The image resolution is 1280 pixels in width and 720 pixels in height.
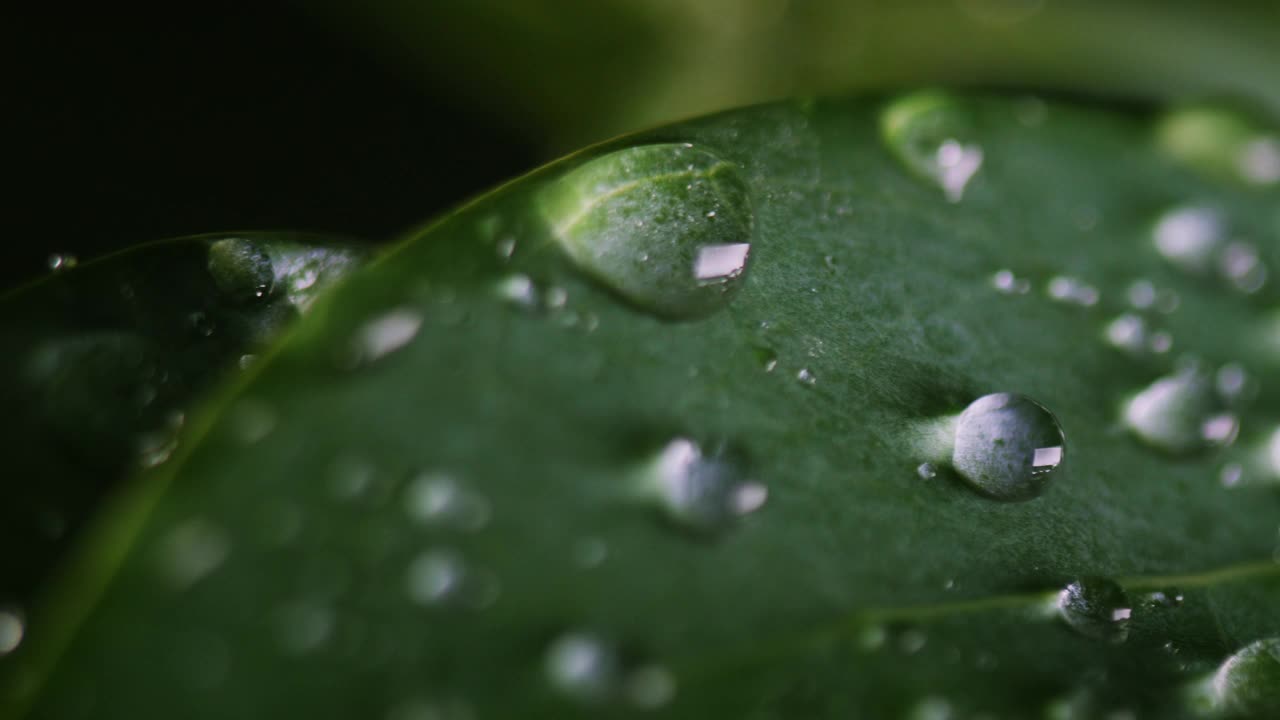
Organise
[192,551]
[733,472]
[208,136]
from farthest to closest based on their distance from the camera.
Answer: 1. [208,136]
2. [733,472]
3. [192,551]

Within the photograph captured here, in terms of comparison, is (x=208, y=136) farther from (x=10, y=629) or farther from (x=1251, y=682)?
(x=1251, y=682)

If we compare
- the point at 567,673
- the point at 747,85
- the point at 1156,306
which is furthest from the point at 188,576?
the point at 747,85

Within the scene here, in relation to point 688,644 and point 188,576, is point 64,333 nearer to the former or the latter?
point 188,576

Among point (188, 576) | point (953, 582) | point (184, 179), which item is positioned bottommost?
point (953, 582)

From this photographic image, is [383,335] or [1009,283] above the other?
[383,335]

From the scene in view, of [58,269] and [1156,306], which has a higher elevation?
[58,269]

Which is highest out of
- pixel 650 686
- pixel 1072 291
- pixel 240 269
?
pixel 240 269

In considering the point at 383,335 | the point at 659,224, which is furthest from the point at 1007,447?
the point at 383,335

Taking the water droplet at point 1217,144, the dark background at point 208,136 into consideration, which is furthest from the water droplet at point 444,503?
the water droplet at point 1217,144
